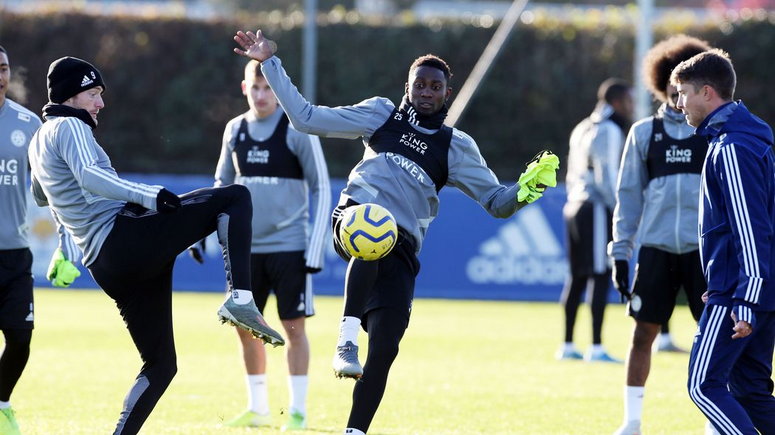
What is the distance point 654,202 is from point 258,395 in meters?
3.08

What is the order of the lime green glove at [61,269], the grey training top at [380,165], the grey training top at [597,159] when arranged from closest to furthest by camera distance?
the grey training top at [380,165], the lime green glove at [61,269], the grey training top at [597,159]

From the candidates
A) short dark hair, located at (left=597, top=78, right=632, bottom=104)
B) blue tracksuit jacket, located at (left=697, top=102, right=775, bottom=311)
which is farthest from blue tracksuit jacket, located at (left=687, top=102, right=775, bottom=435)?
short dark hair, located at (left=597, top=78, right=632, bottom=104)

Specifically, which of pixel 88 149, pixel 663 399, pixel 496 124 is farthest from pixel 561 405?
pixel 496 124

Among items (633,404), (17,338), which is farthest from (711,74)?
(17,338)

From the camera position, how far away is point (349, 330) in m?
6.68

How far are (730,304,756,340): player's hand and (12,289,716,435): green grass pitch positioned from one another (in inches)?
109

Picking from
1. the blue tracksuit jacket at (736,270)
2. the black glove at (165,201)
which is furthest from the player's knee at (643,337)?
the black glove at (165,201)

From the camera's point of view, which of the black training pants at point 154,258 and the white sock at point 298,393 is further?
the white sock at point 298,393

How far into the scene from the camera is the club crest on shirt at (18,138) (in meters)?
7.95

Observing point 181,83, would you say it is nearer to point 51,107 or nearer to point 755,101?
point 755,101

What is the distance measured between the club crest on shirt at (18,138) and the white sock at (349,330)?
266cm

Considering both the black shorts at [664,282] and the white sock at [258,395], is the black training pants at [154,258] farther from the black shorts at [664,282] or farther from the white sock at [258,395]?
the black shorts at [664,282]

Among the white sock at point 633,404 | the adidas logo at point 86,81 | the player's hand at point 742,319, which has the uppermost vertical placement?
the adidas logo at point 86,81

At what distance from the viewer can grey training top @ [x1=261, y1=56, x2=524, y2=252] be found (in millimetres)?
6848
